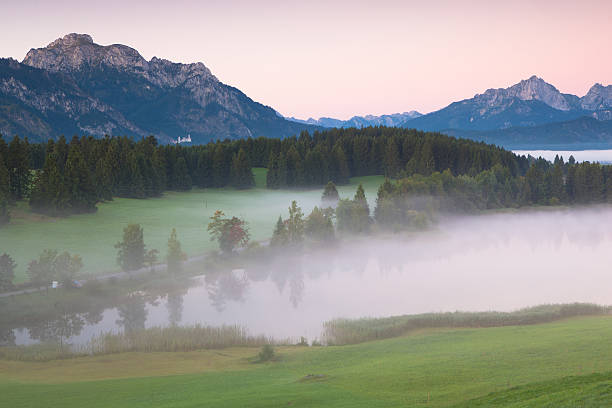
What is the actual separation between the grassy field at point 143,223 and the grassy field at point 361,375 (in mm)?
28836

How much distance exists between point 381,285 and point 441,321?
19013 millimetres

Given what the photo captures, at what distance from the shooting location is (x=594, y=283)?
199 feet

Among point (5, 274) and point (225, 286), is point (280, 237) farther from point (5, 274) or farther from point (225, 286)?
point (5, 274)

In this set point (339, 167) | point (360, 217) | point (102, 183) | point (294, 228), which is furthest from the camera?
point (339, 167)

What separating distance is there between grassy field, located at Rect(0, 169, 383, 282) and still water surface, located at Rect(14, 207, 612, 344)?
1259 cm

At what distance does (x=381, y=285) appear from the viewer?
61.9 m

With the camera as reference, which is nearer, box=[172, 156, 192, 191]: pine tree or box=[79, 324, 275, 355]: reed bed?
box=[79, 324, 275, 355]: reed bed

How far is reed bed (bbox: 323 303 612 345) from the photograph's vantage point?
4047cm

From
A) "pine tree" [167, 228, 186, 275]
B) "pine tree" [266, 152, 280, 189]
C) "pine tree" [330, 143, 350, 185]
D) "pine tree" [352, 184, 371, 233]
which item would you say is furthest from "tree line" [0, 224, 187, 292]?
"pine tree" [330, 143, 350, 185]

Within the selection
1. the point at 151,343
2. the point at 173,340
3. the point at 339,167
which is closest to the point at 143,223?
the point at 151,343

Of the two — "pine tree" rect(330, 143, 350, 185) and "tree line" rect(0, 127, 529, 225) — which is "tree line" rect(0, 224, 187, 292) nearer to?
"tree line" rect(0, 127, 529, 225)

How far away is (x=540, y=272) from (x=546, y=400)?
5678 cm

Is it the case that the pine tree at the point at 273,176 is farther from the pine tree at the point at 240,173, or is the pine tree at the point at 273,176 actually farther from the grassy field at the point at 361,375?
the grassy field at the point at 361,375

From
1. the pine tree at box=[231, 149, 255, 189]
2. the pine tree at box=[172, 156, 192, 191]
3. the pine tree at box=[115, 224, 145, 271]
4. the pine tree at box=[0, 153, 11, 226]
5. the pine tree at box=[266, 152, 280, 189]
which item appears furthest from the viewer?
the pine tree at box=[266, 152, 280, 189]
